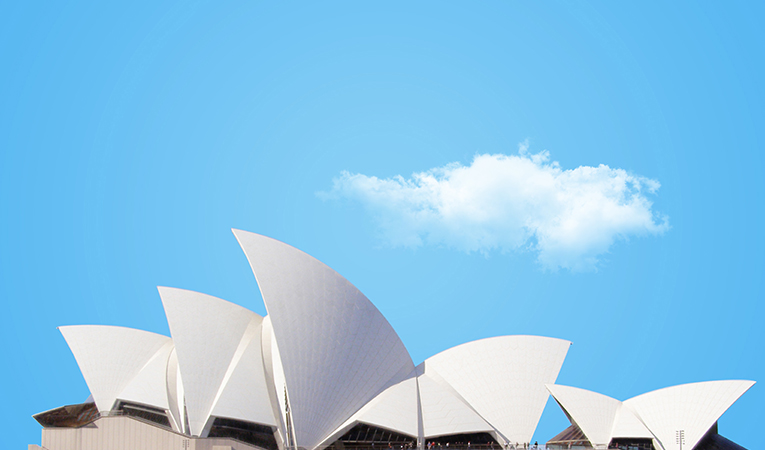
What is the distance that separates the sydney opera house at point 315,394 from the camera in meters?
36.6

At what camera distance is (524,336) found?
43094 millimetres

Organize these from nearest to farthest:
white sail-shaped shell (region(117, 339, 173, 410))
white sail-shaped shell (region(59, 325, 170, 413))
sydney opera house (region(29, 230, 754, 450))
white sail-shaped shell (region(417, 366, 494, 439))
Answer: sydney opera house (region(29, 230, 754, 450)), white sail-shaped shell (region(417, 366, 494, 439)), white sail-shaped shell (region(117, 339, 173, 410)), white sail-shaped shell (region(59, 325, 170, 413))

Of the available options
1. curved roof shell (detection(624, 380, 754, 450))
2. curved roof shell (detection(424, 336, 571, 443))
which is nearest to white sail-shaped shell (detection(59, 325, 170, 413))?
curved roof shell (detection(424, 336, 571, 443))

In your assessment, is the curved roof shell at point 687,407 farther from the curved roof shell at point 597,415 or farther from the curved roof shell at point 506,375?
the curved roof shell at point 506,375

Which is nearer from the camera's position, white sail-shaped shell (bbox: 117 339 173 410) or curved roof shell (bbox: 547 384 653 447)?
curved roof shell (bbox: 547 384 653 447)

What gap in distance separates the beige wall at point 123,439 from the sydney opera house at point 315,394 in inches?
2.2

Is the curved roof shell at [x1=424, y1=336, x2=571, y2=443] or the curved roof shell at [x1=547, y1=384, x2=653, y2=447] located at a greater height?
the curved roof shell at [x1=424, y1=336, x2=571, y2=443]

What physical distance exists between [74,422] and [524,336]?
26393 mm

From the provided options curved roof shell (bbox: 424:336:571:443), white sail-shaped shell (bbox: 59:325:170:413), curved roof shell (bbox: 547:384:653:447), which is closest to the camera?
curved roof shell (bbox: 547:384:653:447)

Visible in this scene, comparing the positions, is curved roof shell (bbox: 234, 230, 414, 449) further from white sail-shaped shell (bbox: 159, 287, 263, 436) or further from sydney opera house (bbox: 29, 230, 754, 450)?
white sail-shaped shell (bbox: 159, 287, 263, 436)

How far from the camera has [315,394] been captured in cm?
3672

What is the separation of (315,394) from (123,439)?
34.2ft

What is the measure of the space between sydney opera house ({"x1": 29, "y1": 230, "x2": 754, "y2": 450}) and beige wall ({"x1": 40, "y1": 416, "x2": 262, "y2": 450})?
0.18 feet

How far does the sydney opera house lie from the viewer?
1442 inches
